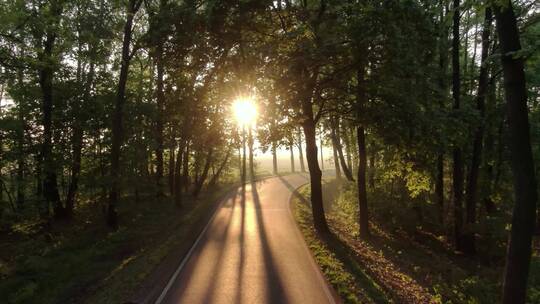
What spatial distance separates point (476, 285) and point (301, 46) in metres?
9.78

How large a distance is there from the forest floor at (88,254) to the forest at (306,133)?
0.09 m

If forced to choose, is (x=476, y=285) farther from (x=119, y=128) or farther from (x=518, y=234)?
(x=119, y=128)

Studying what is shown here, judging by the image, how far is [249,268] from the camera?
12.7m

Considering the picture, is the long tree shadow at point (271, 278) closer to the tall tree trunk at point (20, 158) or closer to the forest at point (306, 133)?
the forest at point (306, 133)

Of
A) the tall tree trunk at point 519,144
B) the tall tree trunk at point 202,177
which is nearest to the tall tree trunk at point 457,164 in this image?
the tall tree trunk at point 519,144

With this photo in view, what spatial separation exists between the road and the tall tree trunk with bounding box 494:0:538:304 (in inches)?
185

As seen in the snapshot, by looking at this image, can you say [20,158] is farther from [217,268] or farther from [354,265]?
[354,265]

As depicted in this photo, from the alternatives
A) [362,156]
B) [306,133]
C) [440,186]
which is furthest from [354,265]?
[440,186]

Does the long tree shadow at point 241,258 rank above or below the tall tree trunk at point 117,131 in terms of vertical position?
below

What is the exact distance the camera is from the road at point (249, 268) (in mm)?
10352

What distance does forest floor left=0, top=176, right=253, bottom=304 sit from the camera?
37.9ft

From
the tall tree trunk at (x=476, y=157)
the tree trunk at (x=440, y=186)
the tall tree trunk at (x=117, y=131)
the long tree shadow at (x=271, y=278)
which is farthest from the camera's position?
the tree trunk at (x=440, y=186)

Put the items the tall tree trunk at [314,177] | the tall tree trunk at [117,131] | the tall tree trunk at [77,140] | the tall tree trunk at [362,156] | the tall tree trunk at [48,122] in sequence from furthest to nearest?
the tall tree trunk at [77,140] → the tall tree trunk at [117,131] → the tall tree trunk at [48,122] → the tall tree trunk at [314,177] → the tall tree trunk at [362,156]

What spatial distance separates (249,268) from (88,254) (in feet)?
23.1
